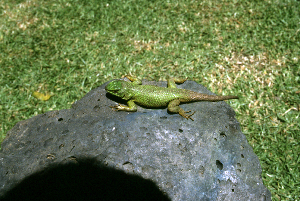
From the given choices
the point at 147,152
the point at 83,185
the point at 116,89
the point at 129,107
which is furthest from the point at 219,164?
the point at 116,89

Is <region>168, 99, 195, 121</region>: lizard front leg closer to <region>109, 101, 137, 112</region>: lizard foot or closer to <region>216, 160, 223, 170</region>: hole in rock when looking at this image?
<region>109, 101, 137, 112</region>: lizard foot

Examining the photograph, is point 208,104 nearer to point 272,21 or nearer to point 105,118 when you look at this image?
point 105,118

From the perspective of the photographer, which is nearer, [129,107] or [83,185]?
[83,185]

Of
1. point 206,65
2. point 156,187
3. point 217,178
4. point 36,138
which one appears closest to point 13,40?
point 36,138

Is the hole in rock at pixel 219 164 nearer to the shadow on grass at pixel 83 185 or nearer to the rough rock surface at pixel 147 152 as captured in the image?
the rough rock surface at pixel 147 152

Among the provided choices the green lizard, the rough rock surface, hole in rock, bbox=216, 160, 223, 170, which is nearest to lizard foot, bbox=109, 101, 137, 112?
the green lizard

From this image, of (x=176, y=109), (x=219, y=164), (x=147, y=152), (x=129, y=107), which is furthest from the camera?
(x=129, y=107)

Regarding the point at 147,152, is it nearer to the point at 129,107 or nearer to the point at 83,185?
the point at 83,185
